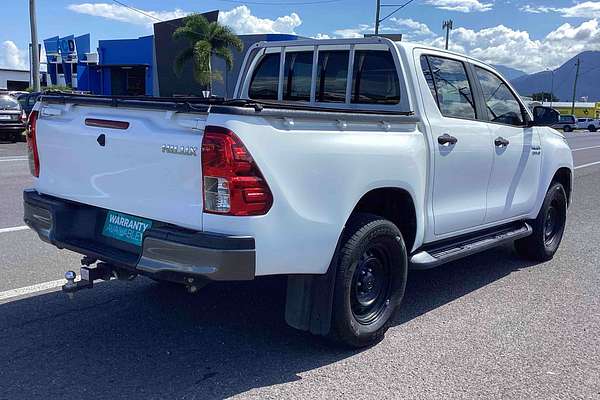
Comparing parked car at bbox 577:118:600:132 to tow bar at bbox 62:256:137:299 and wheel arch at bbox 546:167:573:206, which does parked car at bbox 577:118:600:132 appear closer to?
wheel arch at bbox 546:167:573:206

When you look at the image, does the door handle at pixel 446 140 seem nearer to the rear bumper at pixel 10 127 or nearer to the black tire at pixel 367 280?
the black tire at pixel 367 280

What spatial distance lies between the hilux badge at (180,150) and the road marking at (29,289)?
2.40 meters

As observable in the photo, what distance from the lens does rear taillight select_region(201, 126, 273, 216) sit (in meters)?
3.34

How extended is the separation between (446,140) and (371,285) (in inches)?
50.9

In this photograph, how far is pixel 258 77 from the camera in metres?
6.07

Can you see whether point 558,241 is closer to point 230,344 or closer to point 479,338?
point 479,338

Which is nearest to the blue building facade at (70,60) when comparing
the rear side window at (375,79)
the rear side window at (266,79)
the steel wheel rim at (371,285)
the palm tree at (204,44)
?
the palm tree at (204,44)

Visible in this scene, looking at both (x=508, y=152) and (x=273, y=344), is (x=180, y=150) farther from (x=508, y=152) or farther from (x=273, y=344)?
(x=508, y=152)

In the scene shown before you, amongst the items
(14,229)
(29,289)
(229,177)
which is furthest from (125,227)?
(14,229)

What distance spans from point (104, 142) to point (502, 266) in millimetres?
4481

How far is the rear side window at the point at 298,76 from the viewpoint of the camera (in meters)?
5.61

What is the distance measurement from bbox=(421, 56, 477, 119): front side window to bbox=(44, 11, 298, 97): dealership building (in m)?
43.9

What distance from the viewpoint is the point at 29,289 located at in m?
5.23

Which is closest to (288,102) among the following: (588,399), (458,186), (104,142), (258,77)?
(258,77)
